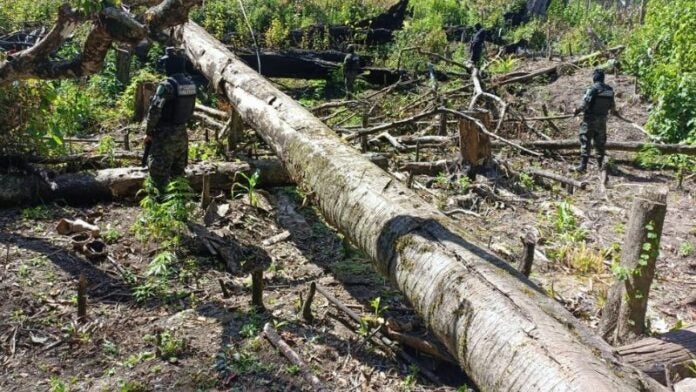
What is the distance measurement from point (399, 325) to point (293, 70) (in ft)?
35.3

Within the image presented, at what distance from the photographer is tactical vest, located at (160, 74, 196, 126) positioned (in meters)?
6.20

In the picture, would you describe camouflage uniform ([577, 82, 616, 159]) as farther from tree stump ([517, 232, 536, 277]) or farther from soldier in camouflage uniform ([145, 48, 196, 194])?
soldier in camouflage uniform ([145, 48, 196, 194])

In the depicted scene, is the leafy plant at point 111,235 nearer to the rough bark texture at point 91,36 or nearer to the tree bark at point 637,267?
the rough bark texture at point 91,36

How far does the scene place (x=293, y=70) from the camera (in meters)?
14.3

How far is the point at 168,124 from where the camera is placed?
21.0ft

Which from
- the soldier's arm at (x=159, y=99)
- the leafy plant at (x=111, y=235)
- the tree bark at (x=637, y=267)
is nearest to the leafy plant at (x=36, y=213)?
the leafy plant at (x=111, y=235)

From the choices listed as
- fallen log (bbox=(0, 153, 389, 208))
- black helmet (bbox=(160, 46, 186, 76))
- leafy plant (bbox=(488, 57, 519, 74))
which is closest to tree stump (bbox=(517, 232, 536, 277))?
fallen log (bbox=(0, 153, 389, 208))

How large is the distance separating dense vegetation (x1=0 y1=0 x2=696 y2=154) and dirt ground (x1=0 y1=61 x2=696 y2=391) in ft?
4.45

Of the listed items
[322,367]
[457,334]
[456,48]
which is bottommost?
[322,367]

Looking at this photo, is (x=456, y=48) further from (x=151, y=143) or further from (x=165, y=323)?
(x=165, y=323)

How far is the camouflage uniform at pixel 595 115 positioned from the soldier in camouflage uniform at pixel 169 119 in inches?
247

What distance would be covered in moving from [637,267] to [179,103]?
4.57m

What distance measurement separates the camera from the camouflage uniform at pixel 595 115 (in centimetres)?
941

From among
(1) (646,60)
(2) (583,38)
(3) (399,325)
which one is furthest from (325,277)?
(2) (583,38)
